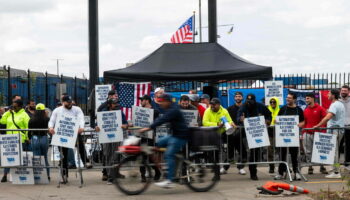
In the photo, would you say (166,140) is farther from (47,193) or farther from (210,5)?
(210,5)

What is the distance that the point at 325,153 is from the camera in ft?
44.0

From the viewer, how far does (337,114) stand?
1366 cm

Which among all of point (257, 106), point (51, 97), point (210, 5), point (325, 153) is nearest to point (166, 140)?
point (257, 106)

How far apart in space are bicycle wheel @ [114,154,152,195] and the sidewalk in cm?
16

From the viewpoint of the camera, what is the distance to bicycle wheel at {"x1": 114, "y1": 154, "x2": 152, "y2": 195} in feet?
35.7

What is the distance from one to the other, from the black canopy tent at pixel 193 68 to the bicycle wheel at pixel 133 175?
5035mm

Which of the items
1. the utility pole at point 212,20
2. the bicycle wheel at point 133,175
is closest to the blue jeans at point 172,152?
the bicycle wheel at point 133,175

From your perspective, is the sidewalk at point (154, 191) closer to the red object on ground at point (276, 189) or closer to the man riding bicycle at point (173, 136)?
the red object on ground at point (276, 189)

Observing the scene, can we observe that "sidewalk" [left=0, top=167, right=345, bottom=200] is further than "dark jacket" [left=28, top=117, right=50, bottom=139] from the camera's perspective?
No

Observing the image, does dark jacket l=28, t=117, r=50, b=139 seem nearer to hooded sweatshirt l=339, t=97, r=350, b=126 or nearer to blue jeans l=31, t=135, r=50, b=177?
blue jeans l=31, t=135, r=50, b=177

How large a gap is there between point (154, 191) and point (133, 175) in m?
0.70

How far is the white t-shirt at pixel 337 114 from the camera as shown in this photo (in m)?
13.5

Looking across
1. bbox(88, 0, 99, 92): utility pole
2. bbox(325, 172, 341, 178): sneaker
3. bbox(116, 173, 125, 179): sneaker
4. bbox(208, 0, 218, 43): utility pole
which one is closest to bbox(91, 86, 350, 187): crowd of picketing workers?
bbox(325, 172, 341, 178): sneaker

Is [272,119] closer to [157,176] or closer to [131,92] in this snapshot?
[157,176]
